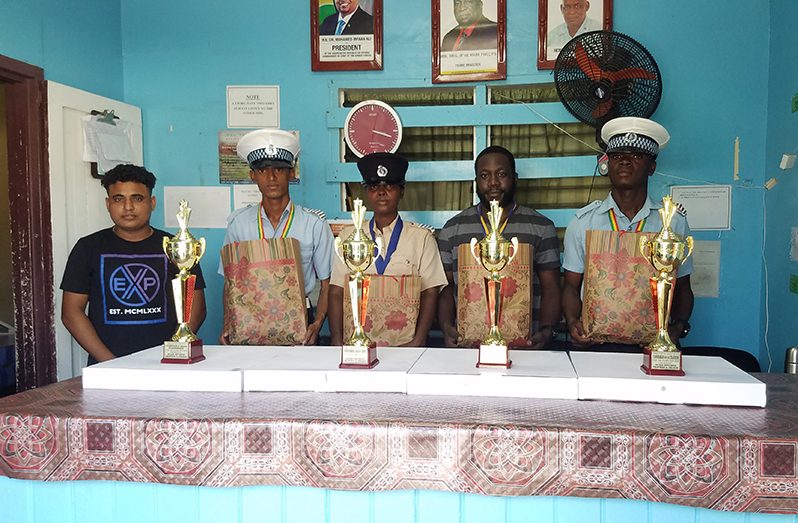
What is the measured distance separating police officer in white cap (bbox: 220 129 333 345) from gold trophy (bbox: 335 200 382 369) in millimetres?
1104

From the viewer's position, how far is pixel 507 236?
2.85m

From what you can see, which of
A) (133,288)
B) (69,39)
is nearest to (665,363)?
(133,288)

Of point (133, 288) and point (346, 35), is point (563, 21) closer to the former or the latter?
point (346, 35)

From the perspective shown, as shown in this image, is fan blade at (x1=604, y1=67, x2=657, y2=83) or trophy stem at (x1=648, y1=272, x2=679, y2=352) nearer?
trophy stem at (x1=648, y1=272, x2=679, y2=352)

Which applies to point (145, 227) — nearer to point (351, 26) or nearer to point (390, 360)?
point (390, 360)

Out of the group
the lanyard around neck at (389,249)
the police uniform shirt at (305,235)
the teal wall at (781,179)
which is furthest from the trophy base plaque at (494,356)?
the teal wall at (781,179)

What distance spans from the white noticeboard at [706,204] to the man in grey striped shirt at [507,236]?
108cm

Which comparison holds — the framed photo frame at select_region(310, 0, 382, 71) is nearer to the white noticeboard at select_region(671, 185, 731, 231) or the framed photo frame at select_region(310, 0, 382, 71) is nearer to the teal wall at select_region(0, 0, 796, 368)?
the teal wall at select_region(0, 0, 796, 368)

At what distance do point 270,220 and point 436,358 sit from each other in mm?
1425

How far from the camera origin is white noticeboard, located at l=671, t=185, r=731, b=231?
340cm

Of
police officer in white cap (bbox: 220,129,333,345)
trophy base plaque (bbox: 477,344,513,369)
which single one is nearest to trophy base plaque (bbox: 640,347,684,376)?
trophy base plaque (bbox: 477,344,513,369)

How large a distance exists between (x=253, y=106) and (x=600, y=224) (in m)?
2.26

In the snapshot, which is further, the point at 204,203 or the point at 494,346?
the point at 204,203

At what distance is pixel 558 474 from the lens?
1325 mm
